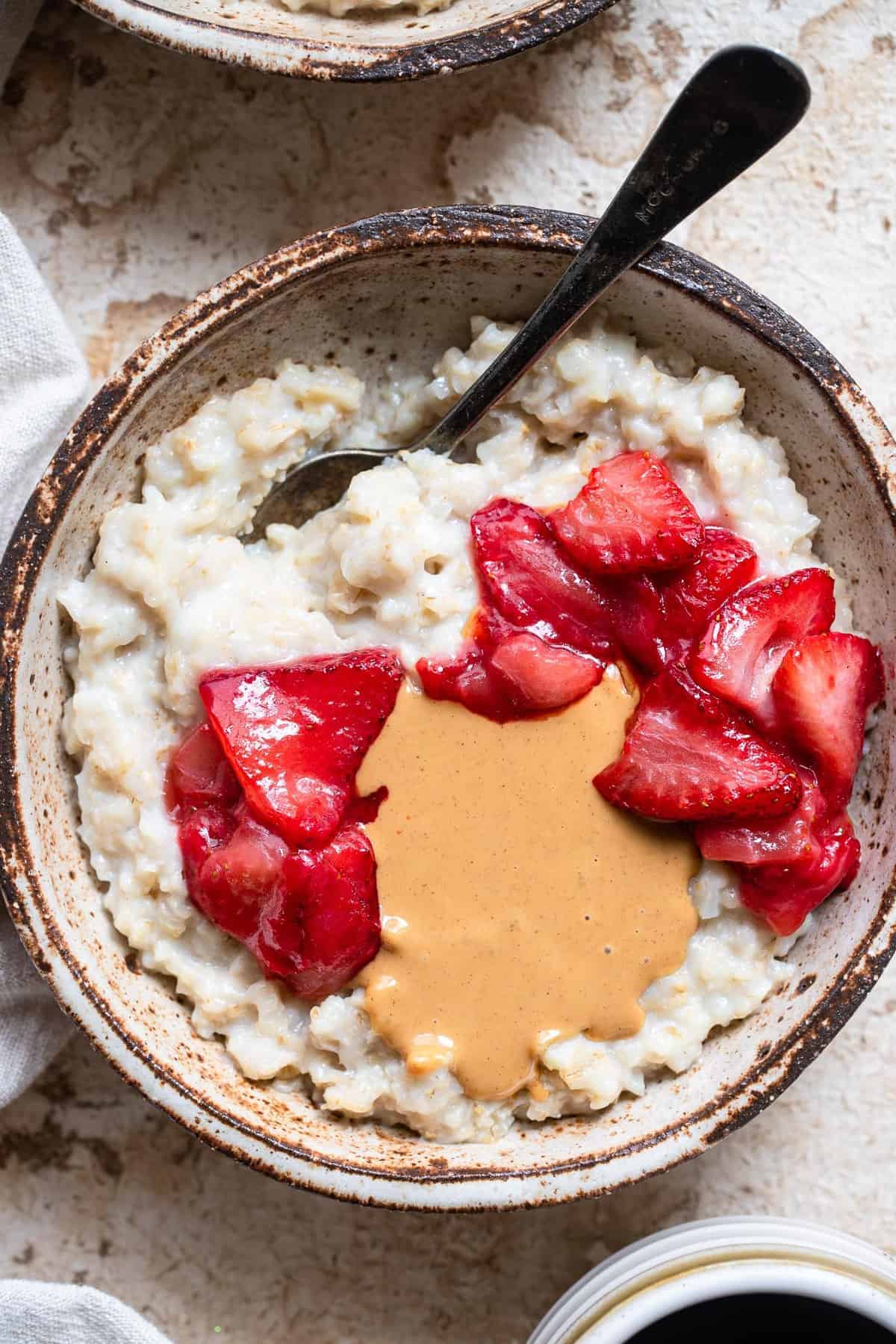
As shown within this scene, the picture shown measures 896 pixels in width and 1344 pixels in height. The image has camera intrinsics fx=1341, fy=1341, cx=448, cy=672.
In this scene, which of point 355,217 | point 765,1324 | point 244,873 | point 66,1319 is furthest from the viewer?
point 355,217

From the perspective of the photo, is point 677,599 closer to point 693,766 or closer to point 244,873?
point 693,766

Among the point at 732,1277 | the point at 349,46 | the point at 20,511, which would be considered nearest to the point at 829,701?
the point at 732,1277

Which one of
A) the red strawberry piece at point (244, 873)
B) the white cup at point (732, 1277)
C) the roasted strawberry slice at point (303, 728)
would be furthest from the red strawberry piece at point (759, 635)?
the white cup at point (732, 1277)

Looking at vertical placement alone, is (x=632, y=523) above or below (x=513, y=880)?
above

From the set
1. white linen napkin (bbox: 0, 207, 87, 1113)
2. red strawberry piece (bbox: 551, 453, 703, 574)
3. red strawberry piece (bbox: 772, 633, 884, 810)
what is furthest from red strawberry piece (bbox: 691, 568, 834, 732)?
white linen napkin (bbox: 0, 207, 87, 1113)

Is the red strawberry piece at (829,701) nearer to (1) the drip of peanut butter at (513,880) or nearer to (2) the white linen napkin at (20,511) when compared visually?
(1) the drip of peanut butter at (513,880)

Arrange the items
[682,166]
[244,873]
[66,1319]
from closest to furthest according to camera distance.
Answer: [682,166]
[244,873]
[66,1319]
